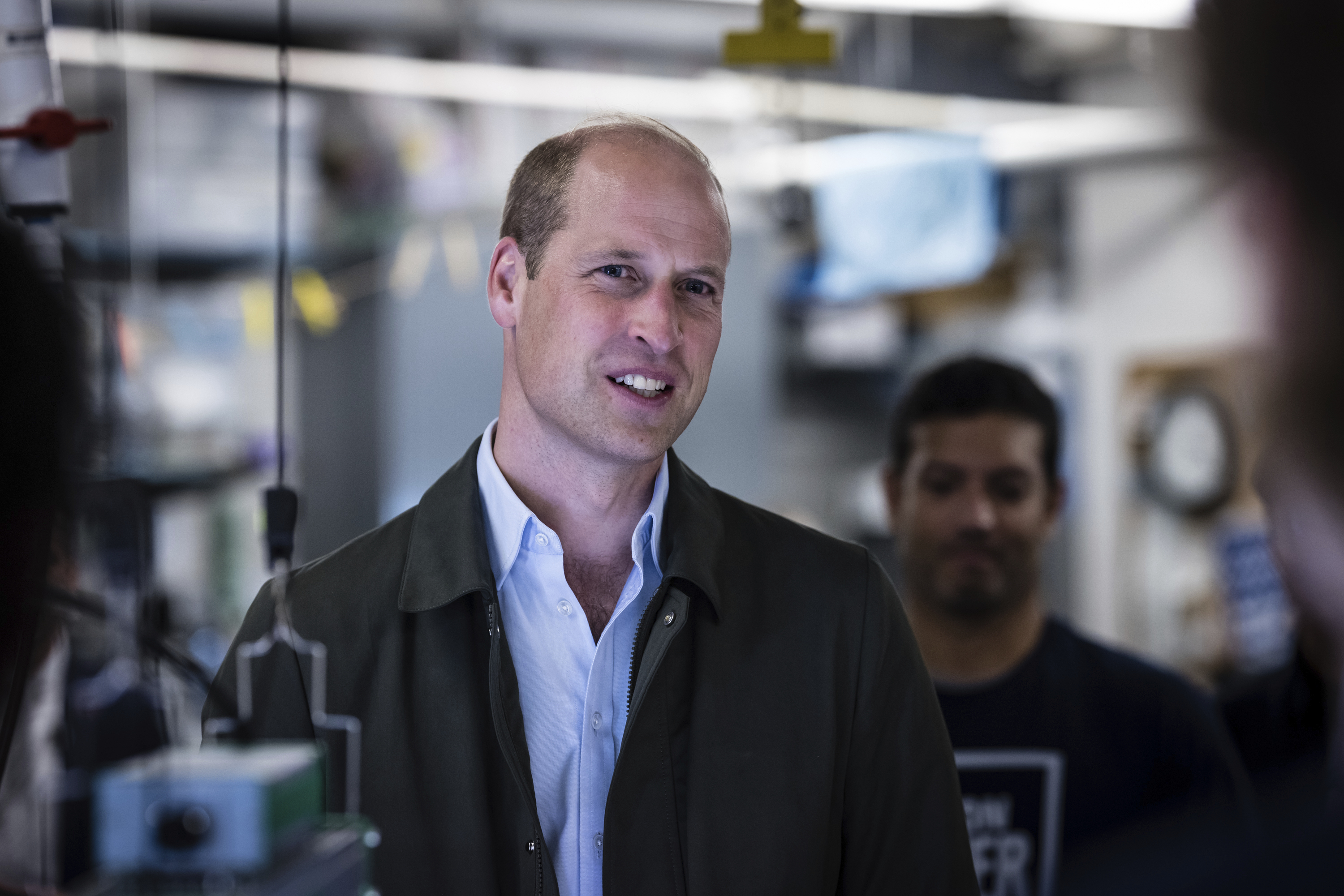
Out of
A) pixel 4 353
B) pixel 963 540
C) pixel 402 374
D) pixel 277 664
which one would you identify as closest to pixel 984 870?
pixel 963 540

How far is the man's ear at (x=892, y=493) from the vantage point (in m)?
2.41

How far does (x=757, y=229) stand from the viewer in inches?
215

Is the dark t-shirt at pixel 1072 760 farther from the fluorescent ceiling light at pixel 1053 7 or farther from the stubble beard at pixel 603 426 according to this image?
the fluorescent ceiling light at pixel 1053 7

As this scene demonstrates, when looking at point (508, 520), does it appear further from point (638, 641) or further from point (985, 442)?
point (985, 442)

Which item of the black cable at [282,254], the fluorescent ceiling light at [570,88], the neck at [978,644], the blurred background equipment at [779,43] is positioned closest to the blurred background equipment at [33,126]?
the black cable at [282,254]

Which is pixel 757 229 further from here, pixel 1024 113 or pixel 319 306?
pixel 319 306

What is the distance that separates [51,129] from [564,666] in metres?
0.83

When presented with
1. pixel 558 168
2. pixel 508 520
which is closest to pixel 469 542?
pixel 508 520

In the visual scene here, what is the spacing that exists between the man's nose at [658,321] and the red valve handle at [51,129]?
67 centimetres

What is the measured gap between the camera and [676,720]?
1.46 metres

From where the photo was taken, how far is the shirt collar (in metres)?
1.56

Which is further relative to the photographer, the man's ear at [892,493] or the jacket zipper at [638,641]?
the man's ear at [892,493]

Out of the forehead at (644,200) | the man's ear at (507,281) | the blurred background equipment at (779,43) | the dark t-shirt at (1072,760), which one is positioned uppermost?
the blurred background equipment at (779,43)

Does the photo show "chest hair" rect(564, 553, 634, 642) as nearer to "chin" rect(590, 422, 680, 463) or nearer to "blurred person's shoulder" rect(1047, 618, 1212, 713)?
"chin" rect(590, 422, 680, 463)
